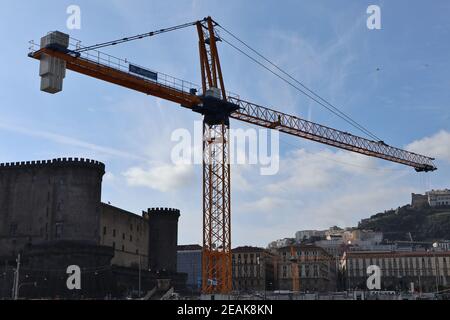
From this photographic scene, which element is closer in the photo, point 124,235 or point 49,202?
point 49,202

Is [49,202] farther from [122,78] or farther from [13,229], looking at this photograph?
[122,78]

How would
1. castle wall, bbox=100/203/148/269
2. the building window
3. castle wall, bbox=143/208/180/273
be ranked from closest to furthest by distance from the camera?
the building window
castle wall, bbox=100/203/148/269
castle wall, bbox=143/208/180/273

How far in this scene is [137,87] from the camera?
86812mm

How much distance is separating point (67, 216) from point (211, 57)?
40398 mm

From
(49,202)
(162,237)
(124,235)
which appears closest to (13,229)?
(49,202)

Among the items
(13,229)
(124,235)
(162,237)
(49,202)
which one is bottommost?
(13,229)

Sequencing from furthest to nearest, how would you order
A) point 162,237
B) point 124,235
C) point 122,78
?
point 162,237 < point 124,235 < point 122,78

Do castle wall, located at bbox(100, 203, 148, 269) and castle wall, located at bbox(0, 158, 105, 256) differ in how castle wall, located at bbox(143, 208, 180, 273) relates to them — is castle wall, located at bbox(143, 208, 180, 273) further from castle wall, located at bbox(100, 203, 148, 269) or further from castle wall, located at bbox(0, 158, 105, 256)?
castle wall, located at bbox(0, 158, 105, 256)

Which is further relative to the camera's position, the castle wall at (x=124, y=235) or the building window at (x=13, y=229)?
the castle wall at (x=124, y=235)

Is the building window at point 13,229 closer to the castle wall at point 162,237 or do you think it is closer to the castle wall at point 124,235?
the castle wall at point 124,235

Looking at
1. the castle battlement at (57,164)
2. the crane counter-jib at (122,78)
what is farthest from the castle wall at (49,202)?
the crane counter-jib at (122,78)

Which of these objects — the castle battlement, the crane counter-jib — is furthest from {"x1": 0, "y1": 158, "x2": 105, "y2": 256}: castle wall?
the crane counter-jib

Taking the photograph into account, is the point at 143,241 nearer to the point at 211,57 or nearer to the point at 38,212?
the point at 38,212
